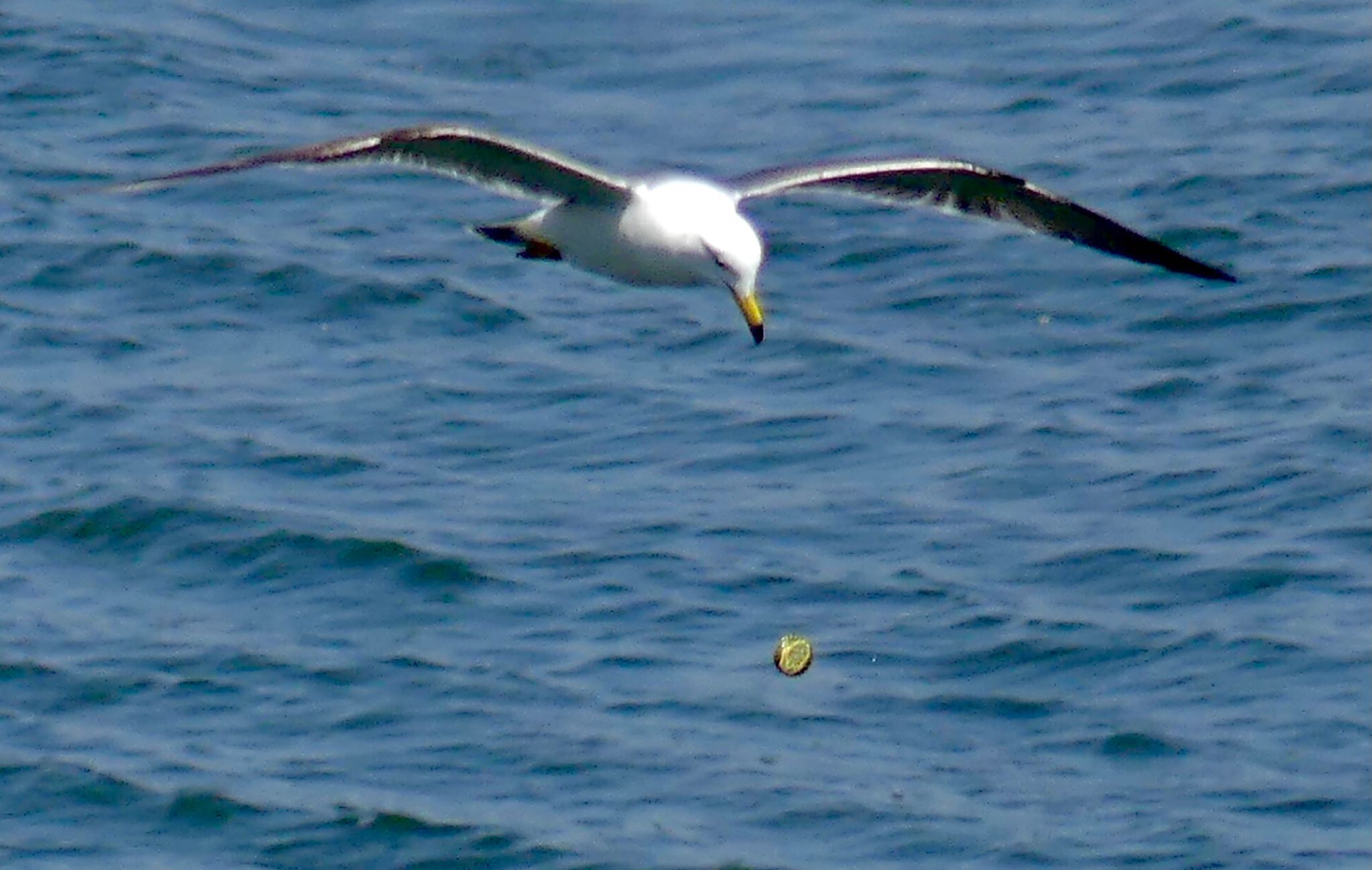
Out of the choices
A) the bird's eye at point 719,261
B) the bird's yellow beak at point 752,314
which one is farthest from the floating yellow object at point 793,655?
the bird's eye at point 719,261

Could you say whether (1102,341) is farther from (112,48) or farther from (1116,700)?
(112,48)

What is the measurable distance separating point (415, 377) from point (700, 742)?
11.9 ft

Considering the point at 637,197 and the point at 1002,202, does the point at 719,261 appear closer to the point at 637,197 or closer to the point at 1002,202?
the point at 637,197

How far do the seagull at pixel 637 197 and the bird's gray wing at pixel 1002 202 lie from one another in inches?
0.5

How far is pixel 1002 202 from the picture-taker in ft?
34.9

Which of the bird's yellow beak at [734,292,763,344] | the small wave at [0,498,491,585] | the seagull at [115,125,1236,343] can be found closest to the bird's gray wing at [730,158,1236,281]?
the seagull at [115,125,1236,343]

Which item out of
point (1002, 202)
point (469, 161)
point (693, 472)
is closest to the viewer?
point (469, 161)

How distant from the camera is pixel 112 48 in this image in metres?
18.8

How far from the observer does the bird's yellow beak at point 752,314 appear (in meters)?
9.38

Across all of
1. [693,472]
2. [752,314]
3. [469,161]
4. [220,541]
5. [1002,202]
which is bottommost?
[220,541]

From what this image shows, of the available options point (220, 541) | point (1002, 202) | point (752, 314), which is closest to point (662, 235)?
point (752, 314)

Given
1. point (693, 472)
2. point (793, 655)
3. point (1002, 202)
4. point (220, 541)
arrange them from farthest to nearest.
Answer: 1. point (693, 472)
2. point (220, 541)
3. point (793, 655)
4. point (1002, 202)

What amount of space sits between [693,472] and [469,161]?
4563 millimetres

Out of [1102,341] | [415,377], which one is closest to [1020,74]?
[1102,341]
